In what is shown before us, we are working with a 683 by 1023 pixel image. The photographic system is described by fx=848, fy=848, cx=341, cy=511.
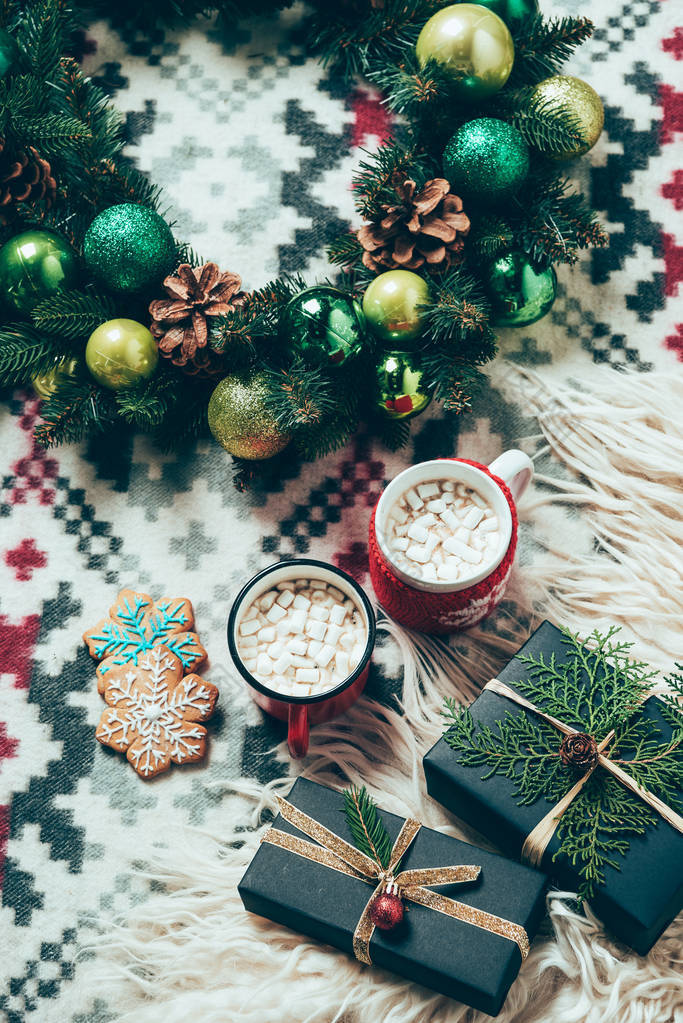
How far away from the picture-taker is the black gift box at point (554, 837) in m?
0.74

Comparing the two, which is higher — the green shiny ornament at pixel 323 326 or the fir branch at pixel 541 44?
the fir branch at pixel 541 44

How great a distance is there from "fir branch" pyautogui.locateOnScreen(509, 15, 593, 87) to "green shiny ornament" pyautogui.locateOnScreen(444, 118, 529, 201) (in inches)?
4.5

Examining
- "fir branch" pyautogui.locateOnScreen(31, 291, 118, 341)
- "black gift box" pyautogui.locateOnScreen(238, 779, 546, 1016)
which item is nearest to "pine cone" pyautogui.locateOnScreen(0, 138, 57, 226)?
"fir branch" pyautogui.locateOnScreen(31, 291, 118, 341)

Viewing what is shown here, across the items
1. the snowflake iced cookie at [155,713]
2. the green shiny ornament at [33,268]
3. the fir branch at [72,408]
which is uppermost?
the green shiny ornament at [33,268]

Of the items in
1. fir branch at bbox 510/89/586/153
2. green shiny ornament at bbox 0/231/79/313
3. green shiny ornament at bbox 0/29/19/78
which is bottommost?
green shiny ornament at bbox 0/231/79/313

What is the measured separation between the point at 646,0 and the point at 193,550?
87cm

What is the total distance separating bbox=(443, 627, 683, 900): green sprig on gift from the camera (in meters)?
0.76

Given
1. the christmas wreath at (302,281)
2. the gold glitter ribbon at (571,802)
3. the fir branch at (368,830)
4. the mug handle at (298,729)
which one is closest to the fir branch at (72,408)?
the christmas wreath at (302,281)

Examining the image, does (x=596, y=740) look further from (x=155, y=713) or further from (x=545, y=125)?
(x=545, y=125)

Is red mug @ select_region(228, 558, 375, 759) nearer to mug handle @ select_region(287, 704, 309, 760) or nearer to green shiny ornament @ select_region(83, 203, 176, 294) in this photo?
mug handle @ select_region(287, 704, 309, 760)

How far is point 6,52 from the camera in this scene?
85 cm

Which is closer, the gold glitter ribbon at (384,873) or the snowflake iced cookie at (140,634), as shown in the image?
the gold glitter ribbon at (384,873)

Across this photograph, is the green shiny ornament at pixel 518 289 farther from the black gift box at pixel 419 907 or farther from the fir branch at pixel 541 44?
the black gift box at pixel 419 907

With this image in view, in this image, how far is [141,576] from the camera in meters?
0.94
